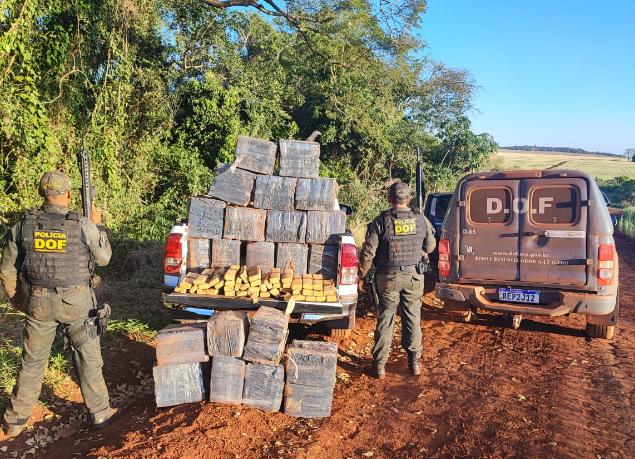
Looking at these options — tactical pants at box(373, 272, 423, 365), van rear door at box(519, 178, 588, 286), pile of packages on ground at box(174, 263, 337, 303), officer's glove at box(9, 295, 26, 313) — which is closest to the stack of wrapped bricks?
pile of packages on ground at box(174, 263, 337, 303)

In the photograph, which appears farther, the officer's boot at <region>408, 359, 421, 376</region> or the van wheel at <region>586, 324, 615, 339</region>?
the van wheel at <region>586, 324, 615, 339</region>

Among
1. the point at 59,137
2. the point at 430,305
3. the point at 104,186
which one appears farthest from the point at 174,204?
the point at 430,305

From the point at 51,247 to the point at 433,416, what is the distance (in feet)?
11.0

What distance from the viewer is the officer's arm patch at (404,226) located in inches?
184

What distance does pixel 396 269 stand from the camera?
4660 millimetres

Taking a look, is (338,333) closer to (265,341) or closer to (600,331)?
(265,341)

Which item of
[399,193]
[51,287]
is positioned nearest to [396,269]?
[399,193]

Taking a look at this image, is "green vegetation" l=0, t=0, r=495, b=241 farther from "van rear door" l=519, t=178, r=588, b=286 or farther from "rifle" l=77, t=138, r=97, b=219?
"van rear door" l=519, t=178, r=588, b=286

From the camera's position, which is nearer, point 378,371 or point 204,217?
point 378,371

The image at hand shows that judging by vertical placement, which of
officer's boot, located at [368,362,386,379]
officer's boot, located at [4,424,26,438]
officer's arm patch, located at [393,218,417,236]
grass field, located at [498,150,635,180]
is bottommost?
officer's boot, located at [4,424,26,438]

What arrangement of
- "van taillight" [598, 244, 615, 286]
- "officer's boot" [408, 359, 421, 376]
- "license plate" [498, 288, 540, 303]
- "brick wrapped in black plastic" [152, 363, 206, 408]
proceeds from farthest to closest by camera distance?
"license plate" [498, 288, 540, 303], "van taillight" [598, 244, 615, 286], "officer's boot" [408, 359, 421, 376], "brick wrapped in black plastic" [152, 363, 206, 408]

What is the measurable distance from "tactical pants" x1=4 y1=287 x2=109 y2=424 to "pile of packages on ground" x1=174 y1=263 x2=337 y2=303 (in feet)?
3.13

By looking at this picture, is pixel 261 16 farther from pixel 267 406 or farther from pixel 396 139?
pixel 267 406

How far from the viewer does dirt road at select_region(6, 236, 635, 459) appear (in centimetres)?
325
